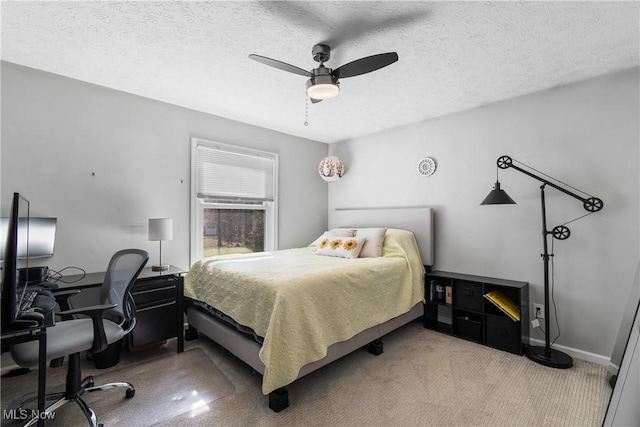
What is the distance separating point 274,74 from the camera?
2561mm

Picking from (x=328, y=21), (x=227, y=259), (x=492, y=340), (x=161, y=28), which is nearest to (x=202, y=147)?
(x=227, y=259)

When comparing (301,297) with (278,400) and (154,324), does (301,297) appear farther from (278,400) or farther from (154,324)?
(154,324)

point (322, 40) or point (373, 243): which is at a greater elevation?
point (322, 40)

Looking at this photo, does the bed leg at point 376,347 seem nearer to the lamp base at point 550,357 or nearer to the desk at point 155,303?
the lamp base at point 550,357

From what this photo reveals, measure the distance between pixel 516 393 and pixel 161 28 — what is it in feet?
11.6

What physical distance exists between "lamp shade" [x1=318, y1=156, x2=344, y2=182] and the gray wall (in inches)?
55.3

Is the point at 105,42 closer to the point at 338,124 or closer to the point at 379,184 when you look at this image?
the point at 338,124

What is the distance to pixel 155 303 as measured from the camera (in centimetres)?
264

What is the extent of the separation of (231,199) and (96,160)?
141 centimetres

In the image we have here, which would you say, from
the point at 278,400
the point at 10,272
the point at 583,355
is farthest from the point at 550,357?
the point at 10,272

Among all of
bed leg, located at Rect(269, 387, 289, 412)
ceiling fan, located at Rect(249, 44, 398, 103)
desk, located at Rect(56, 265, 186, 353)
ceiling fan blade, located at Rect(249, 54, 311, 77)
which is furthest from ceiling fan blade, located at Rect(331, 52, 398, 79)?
desk, located at Rect(56, 265, 186, 353)

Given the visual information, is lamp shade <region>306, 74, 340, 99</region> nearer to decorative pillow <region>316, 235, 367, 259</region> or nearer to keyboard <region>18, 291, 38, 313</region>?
decorative pillow <region>316, 235, 367, 259</region>

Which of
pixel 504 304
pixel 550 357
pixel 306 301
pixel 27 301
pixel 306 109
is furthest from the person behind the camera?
pixel 306 109

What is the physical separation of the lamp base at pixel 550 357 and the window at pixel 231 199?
10.1ft
